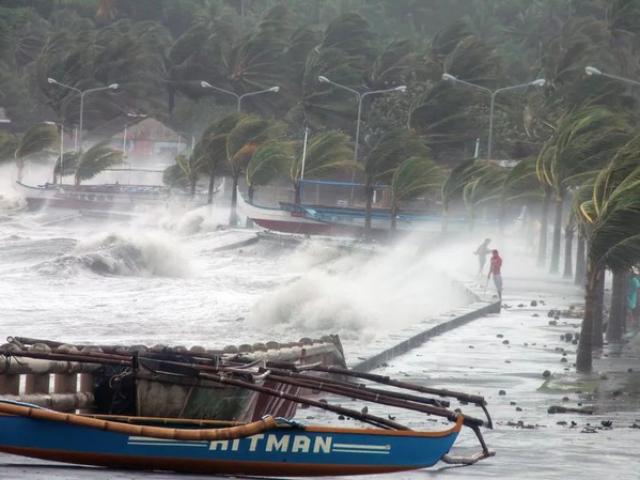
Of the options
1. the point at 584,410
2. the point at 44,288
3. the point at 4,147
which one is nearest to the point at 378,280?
the point at 44,288

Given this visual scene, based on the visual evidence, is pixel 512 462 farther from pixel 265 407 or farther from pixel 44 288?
pixel 44 288

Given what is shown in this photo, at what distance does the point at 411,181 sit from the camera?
72312 mm

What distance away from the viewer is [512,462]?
46.3 feet

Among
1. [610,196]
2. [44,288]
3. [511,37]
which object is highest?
[511,37]

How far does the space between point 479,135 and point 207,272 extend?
57.4 meters

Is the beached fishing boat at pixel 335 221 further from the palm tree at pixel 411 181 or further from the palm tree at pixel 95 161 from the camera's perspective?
the palm tree at pixel 95 161

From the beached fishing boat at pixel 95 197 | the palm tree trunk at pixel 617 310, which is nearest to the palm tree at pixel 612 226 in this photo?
the palm tree trunk at pixel 617 310

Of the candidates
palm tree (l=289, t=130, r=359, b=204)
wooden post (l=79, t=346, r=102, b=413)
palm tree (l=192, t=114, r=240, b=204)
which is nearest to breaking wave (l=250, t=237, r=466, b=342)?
wooden post (l=79, t=346, r=102, b=413)

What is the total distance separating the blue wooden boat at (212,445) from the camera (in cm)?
1177

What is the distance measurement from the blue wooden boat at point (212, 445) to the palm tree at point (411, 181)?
5955 centimetres

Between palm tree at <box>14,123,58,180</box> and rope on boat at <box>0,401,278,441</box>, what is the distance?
350 ft

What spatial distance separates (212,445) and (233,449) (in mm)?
165

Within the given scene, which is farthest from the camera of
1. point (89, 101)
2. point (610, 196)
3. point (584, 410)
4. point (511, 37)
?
point (511, 37)

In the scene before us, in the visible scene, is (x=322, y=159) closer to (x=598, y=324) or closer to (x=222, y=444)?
(x=598, y=324)
